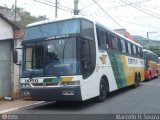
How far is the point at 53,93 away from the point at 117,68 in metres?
5.73

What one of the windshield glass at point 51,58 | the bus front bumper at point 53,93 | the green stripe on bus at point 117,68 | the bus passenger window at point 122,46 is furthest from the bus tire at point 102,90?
the bus passenger window at point 122,46

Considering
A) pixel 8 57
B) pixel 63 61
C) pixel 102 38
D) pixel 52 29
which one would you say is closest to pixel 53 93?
pixel 63 61

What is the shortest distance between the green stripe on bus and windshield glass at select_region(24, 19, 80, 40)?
3.58 m

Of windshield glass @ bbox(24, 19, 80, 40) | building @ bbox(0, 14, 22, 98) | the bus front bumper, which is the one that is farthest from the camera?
building @ bbox(0, 14, 22, 98)

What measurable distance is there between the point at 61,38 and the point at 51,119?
10.5ft

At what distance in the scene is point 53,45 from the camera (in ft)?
38.3

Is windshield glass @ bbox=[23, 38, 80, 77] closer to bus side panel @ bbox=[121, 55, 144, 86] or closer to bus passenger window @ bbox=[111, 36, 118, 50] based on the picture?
bus passenger window @ bbox=[111, 36, 118, 50]

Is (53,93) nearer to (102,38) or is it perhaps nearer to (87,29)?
(87,29)

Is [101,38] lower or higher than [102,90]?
higher

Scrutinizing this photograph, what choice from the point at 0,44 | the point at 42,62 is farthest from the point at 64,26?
the point at 0,44

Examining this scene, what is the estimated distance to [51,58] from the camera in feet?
37.9

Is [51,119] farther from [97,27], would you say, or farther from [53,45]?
[97,27]

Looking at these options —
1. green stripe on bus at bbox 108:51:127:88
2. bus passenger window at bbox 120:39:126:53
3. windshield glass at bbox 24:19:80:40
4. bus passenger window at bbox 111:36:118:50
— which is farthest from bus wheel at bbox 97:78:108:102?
bus passenger window at bbox 120:39:126:53

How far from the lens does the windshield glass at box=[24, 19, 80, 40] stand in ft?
38.5
